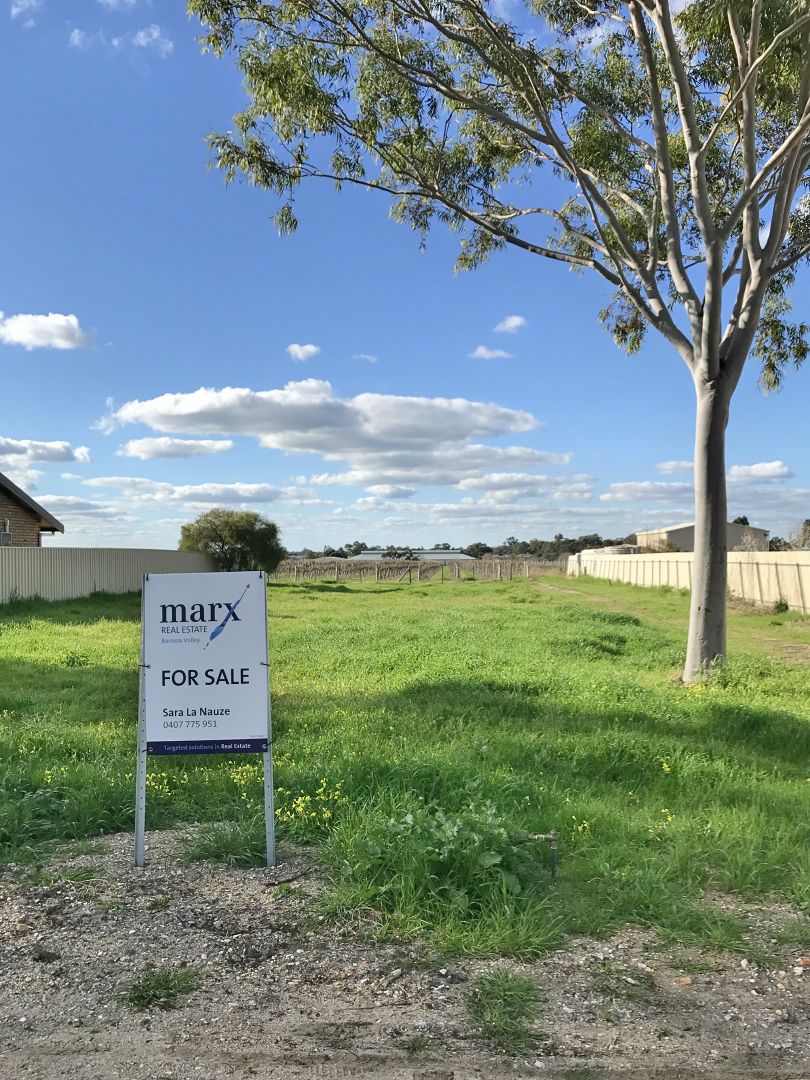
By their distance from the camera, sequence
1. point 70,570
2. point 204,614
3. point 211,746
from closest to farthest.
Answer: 1. point 211,746
2. point 204,614
3. point 70,570

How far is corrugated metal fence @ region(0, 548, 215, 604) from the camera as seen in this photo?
23.5 meters

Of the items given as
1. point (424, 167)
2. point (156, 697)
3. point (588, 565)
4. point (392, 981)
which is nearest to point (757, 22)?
point (424, 167)

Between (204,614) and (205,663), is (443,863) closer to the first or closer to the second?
(205,663)

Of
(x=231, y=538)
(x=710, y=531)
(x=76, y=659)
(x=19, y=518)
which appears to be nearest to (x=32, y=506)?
(x=19, y=518)

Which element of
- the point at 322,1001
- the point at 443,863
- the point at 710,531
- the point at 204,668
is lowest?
the point at 322,1001

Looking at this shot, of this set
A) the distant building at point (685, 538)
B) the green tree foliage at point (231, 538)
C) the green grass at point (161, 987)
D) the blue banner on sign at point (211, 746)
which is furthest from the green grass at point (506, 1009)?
the distant building at point (685, 538)

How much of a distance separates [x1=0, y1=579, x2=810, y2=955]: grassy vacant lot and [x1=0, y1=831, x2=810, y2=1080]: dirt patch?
22 centimetres

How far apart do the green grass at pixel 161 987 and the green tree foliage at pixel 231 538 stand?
38.8m

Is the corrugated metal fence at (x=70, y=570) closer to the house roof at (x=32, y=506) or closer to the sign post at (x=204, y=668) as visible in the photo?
the house roof at (x=32, y=506)

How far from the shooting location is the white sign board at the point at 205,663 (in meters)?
4.75

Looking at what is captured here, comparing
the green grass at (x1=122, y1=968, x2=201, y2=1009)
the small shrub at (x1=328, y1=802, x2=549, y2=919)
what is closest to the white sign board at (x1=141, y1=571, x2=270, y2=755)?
the small shrub at (x1=328, y1=802, x2=549, y2=919)

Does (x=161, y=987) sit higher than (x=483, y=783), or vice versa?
(x=483, y=783)

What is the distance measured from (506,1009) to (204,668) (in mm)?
2471

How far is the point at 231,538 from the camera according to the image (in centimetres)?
4166
